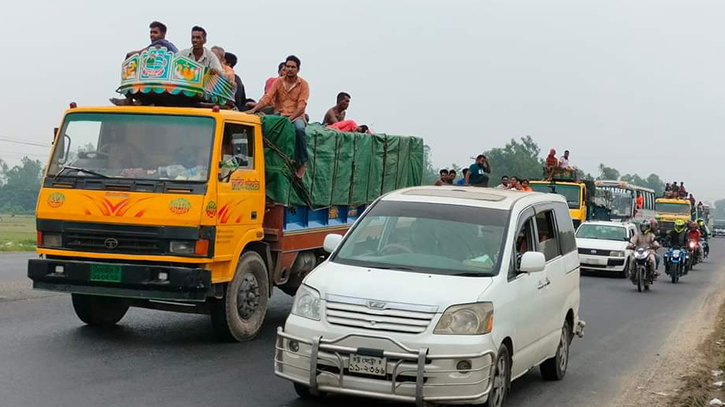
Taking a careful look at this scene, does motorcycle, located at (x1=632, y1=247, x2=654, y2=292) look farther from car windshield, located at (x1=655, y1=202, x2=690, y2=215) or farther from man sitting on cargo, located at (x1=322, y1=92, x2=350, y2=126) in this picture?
car windshield, located at (x1=655, y1=202, x2=690, y2=215)

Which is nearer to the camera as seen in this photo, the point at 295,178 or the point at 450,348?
the point at 450,348

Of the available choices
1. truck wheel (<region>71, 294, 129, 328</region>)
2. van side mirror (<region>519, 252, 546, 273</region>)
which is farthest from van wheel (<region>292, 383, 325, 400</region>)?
truck wheel (<region>71, 294, 129, 328</region>)

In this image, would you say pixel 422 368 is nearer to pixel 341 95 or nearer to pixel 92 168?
pixel 92 168

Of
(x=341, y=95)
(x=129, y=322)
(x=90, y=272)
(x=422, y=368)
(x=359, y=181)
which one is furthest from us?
(x=341, y=95)

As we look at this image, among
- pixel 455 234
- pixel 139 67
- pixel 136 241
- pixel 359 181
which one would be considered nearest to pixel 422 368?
pixel 455 234

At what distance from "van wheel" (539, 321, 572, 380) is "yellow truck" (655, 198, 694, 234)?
135 feet

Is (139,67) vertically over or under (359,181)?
over

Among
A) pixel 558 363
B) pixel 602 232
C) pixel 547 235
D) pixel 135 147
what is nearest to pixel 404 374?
pixel 547 235

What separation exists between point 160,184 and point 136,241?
2.03ft

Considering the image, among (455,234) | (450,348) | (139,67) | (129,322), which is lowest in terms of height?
(129,322)

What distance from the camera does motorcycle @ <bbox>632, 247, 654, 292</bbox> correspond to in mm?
22078

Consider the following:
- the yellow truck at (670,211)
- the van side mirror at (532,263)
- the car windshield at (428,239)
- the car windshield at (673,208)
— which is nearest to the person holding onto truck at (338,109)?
the car windshield at (428,239)

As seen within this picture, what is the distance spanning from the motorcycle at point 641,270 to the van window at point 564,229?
12.6m

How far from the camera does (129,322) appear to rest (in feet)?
38.9
